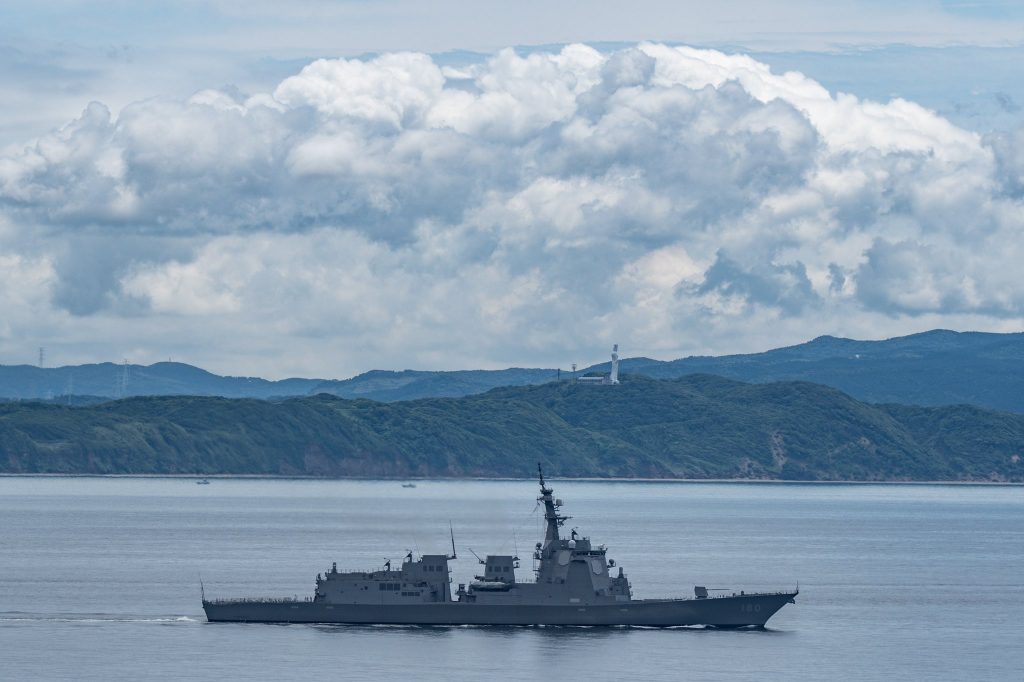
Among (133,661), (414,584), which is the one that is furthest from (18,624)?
(414,584)

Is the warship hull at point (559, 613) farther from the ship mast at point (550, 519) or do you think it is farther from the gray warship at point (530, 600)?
the ship mast at point (550, 519)

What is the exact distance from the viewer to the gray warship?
12744cm

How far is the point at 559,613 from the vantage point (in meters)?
127

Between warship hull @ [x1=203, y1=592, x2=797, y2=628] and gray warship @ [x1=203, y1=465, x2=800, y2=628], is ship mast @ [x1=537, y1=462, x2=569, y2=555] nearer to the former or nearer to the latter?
gray warship @ [x1=203, y1=465, x2=800, y2=628]

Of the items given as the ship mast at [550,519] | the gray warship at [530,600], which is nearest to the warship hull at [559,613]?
the gray warship at [530,600]

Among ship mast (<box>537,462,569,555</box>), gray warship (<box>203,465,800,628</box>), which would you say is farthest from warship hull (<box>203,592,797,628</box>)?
ship mast (<box>537,462,569,555</box>)

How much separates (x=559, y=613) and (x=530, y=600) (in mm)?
2415

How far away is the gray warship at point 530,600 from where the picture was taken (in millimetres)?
127438

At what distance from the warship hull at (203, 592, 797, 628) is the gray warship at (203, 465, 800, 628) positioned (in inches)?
3.0

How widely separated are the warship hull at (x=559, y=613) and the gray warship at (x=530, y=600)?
0.08 metres

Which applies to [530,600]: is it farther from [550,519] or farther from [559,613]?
[550,519]

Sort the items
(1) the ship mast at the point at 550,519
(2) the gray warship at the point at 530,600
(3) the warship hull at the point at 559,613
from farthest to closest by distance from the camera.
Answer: (1) the ship mast at the point at 550,519
(3) the warship hull at the point at 559,613
(2) the gray warship at the point at 530,600

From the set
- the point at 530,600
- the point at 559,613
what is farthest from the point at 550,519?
the point at 559,613

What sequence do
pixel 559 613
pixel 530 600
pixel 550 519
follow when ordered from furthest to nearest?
1. pixel 550 519
2. pixel 530 600
3. pixel 559 613
